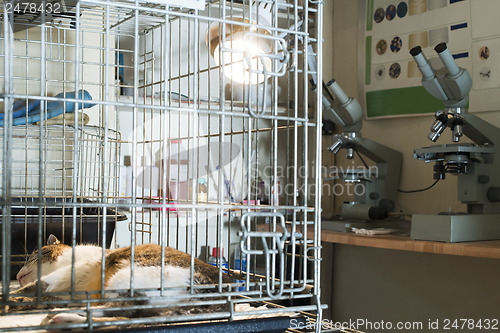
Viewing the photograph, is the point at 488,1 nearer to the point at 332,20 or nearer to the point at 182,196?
the point at 332,20

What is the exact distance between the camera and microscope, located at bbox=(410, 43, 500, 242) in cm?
164

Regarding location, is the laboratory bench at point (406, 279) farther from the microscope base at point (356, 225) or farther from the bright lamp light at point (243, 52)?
the bright lamp light at point (243, 52)

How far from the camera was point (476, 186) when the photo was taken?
1.71 metres

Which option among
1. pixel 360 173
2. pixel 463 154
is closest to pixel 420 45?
pixel 360 173

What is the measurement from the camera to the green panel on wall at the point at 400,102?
2217 millimetres

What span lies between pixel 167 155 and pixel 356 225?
0.80 meters

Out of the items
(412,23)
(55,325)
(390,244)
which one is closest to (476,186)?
(390,244)

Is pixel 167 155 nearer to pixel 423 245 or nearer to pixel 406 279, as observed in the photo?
pixel 423 245

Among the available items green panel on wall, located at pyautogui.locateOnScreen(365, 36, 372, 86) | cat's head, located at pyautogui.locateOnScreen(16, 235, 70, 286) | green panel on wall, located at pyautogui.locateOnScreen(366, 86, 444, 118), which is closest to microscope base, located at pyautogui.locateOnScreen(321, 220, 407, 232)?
green panel on wall, located at pyautogui.locateOnScreen(366, 86, 444, 118)

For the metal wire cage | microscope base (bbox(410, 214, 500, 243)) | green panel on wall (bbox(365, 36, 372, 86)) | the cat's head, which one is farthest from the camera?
green panel on wall (bbox(365, 36, 372, 86))

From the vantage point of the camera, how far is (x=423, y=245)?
1.61m

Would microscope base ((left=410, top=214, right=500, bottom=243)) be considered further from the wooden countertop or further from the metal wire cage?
the metal wire cage

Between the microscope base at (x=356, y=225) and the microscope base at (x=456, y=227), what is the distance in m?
0.33

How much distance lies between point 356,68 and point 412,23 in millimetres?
357
